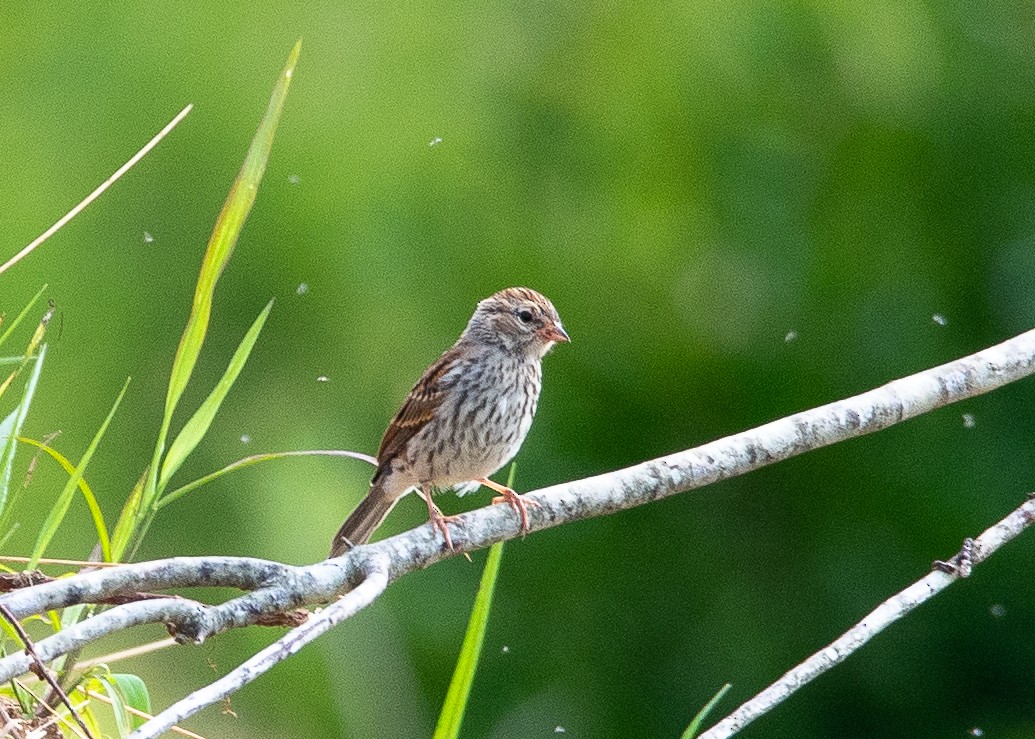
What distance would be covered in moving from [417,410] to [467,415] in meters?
0.18

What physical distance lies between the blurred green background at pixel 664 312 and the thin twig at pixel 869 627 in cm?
233

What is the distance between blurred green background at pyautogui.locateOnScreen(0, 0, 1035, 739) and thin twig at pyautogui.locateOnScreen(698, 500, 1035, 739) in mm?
2334

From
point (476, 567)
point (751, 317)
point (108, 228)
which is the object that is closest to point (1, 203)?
point (108, 228)

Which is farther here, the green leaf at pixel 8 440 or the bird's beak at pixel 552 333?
the bird's beak at pixel 552 333

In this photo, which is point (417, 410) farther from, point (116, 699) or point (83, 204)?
point (116, 699)

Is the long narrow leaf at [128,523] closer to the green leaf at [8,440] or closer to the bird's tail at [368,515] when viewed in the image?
the green leaf at [8,440]

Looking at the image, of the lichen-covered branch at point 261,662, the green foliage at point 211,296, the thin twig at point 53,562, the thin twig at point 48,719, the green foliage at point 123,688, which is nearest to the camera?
the lichen-covered branch at point 261,662

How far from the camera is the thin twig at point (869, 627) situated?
2.20 meters

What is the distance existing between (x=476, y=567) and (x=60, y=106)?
197 centimetres

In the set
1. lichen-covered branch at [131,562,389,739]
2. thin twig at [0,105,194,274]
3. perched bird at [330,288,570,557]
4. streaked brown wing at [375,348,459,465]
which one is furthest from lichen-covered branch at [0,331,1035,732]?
Result: streaked brown wing at [375,348,459,465]

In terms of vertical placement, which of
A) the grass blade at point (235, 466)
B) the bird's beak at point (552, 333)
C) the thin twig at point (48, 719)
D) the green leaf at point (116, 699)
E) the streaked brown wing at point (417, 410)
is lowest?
the thin twig at point (48, 719)

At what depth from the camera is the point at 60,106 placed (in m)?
4.46

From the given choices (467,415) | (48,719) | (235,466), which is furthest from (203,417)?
(467,415)

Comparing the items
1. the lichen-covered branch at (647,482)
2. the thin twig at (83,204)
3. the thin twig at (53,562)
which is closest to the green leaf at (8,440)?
the thin twig at (53,562)
